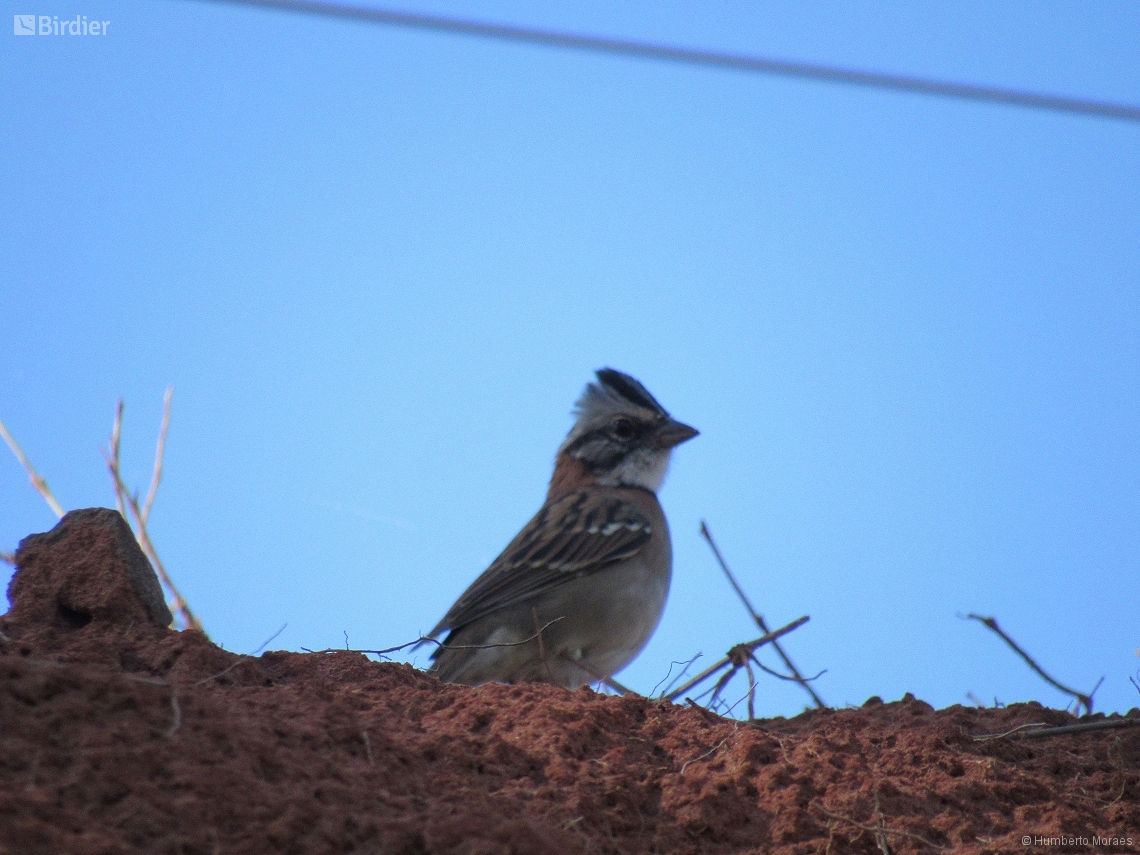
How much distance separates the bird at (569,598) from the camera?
7.28 meters

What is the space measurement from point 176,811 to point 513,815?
1024 mm

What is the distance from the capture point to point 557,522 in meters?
8.49

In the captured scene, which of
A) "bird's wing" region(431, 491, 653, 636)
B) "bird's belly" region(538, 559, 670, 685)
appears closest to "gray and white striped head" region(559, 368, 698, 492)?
"bird's wing" region(431, 491, 653, 636)

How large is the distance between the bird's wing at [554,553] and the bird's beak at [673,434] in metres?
0.98

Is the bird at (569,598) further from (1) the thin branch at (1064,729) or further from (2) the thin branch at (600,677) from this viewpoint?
(1) the thin branch at (1064,729)

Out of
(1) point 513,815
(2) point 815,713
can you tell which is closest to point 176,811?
(1) point 513,815

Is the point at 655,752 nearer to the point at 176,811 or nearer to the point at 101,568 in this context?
the point at 176,811

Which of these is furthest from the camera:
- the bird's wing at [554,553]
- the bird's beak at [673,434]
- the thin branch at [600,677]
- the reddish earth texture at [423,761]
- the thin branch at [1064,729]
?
the bird's beak at [673,434]

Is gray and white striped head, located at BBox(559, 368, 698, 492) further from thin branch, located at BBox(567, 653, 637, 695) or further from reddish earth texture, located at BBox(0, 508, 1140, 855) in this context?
reddish earth texture, located at BBox(0, 508, 1140, 855)

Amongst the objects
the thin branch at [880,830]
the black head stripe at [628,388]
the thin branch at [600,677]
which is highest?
the black head stripe at [628,388]

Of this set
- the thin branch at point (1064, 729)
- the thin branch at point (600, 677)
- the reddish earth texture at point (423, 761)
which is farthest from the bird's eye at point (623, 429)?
the thin branch at point (1064, 729)

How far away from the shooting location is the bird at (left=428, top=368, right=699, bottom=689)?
7.28m

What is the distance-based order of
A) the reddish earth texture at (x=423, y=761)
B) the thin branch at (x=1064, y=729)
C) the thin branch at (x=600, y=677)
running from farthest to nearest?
the thin branch at (x=600, y=677), the thin branch at (x=1064, y=729), the reddish earth texture at (x=423, y=761)

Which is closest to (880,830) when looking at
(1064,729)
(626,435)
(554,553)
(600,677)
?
(1064,729)
